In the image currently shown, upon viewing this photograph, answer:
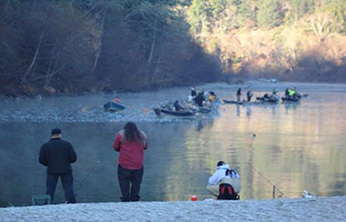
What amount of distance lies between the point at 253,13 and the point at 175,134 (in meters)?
123

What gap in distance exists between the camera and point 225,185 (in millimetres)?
10766

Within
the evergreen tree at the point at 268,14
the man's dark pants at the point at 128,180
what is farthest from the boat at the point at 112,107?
the evergreen tree at the point at 268,14

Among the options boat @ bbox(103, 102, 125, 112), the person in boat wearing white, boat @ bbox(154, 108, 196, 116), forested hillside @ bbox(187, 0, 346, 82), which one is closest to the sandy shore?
the person in boat wearing white

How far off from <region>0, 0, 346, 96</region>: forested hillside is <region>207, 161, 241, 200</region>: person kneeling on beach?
122 ft

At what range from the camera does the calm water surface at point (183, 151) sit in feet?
46.9

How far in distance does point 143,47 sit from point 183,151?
52.7 metres

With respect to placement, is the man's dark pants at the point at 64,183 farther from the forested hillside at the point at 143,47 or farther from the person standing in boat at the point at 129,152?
the forested hillside at the point at 143,47

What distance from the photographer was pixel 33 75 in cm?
5153

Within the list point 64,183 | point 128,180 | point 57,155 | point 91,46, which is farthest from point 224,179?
point 91,46

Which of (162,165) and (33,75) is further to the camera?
(33,75)

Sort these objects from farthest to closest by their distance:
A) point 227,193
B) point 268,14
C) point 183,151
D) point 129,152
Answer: point 268,14 → point 183,151 → point 227,193 → point 129,152

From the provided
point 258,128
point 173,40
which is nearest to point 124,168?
point 258,128

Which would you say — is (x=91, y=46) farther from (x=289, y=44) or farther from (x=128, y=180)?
(x=289, y=44)

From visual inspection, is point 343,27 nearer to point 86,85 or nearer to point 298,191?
point 86,85
